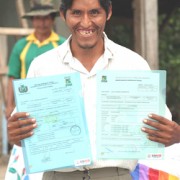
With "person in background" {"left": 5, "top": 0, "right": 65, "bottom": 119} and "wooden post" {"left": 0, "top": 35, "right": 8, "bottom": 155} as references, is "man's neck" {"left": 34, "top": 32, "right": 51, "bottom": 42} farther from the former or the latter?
"wooden post" {"left": 0, "top": 35, "right": 8, "bottom": 155}

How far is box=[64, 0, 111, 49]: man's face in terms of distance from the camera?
2.35m

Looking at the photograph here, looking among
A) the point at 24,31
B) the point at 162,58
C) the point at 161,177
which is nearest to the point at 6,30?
the point at 24,31

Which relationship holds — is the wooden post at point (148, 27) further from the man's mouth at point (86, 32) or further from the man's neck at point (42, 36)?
the man's mouth at point (86, 32)

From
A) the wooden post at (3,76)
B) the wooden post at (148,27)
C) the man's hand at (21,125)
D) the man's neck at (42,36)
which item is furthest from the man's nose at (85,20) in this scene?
the wooden post at (3,76)

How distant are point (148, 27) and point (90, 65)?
10.2 feet

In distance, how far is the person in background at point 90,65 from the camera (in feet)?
7.48

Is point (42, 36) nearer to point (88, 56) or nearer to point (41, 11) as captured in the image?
point (41, 11)

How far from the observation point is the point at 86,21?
2.34m

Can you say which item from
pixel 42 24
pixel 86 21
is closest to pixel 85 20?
Answer: pixel 86 21

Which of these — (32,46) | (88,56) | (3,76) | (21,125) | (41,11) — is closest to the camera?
(21,125)

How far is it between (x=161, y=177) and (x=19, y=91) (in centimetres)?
138

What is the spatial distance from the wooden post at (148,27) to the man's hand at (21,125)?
3.38 metres

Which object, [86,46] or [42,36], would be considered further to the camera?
[42,36]

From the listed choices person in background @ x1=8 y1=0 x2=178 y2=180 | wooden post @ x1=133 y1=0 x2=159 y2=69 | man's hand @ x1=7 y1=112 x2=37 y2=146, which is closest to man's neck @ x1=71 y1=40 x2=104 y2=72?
person in background @ x1=8 y1=0 x2=178 y2=180
